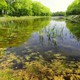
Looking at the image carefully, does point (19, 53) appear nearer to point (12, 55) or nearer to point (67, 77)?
point (12, 55)

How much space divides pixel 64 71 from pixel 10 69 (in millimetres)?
2415

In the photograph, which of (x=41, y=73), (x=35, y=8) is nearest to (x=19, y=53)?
(x=41, y=73)

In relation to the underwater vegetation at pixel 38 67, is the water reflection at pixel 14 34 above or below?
above

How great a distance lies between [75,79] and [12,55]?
13.7 feet

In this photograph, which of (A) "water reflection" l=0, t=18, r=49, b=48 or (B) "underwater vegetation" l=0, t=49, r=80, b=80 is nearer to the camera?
(B) "underwater vegetation" l=0, t=49, r=80, b=80

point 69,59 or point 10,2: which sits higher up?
point 10,2

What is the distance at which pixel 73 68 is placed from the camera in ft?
24.7

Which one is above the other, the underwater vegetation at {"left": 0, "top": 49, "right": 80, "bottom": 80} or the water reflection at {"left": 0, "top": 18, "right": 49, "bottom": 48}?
the water reflection at {"left": 0, "top": 18, "right": 49, "bottom": 48}

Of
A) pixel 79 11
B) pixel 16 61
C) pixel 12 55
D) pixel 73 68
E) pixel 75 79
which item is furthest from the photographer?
pixel 79 11

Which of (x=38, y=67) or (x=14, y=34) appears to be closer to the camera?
(x=38, y=67)

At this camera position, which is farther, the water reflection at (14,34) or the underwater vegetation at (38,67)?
the water reflection at (14,34)

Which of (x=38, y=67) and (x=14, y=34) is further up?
(x=14, y=34)

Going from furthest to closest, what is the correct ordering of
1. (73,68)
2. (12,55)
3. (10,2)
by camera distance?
(10,2) → (12,55) → (73,68)

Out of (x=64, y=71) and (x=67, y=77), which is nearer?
(x=67, y=77)
